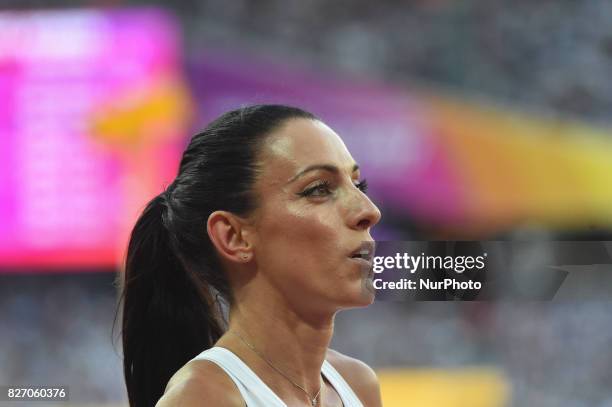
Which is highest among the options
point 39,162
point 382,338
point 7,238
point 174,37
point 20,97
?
point 174,37

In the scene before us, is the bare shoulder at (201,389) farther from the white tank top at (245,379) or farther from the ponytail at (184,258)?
the ponytail at (184,258)

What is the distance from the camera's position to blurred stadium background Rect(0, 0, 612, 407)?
2.28m

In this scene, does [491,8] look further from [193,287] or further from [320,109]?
[193,287]

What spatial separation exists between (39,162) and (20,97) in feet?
0.65

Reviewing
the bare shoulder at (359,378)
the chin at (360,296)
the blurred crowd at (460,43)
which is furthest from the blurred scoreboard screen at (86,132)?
the chin at (360,296)

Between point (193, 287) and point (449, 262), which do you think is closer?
point (193, 287)

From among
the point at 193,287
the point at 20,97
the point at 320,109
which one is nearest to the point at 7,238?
the point at 20,97

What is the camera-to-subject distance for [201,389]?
0.91 metres

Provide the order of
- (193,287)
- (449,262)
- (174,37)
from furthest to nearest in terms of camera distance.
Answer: (174,37)
(449,262)
(193,287)

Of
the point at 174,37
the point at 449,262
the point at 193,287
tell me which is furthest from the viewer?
the point at 174,37

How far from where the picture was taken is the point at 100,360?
2.45 meters

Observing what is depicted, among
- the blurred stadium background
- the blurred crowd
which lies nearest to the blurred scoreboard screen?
the blurred stadium background

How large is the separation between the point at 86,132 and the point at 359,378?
143 cm

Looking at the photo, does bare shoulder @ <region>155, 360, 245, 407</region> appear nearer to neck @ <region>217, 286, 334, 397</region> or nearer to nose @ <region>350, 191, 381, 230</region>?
neck @ <region>217, 286, 334, 397</region>
